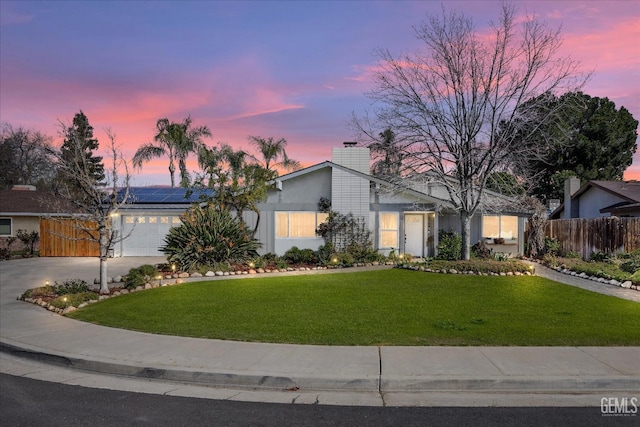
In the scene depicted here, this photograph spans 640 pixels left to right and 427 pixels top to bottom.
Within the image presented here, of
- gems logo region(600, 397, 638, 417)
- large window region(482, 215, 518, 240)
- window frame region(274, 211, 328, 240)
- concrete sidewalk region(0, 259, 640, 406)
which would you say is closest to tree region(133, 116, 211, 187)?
window frame region(274, 211, 328, 240)

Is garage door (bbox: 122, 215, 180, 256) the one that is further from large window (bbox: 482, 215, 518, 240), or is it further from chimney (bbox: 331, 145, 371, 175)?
large window (bbox: 482, 215, 518, 240)

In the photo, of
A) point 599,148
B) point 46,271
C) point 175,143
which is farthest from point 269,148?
point 599,148

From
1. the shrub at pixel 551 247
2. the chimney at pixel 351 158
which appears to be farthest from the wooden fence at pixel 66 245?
the shrub at pixel 551 247

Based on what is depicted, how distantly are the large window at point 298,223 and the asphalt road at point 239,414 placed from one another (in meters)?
16.7

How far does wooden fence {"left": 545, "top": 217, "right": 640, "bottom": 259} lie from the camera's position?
1822 centimetres

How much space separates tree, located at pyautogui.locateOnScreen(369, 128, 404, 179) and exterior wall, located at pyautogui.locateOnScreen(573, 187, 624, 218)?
514 inches

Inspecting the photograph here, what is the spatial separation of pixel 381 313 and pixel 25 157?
51.4m

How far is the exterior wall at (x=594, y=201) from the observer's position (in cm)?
2673

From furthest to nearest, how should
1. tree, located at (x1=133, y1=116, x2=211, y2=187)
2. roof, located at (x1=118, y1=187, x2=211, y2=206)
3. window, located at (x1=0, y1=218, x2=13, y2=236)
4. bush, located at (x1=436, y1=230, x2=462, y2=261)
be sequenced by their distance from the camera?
tree, located at (x1=133, y1=116, x2=211, y2=187) < window, located at (x1=0, y1=218, x2=13, y2=236) < roof, located at (x1=118, y1=187, x2=211, y2=206) < bush, located at (x1=436, y1=230, x2=462, y2=261)

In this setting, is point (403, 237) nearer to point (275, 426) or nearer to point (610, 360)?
point (610, 360)

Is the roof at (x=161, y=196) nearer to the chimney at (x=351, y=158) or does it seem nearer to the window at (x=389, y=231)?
the chimney at (x=351, y=158)

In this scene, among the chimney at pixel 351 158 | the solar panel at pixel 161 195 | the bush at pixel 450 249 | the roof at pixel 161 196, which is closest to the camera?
the bush at pixel 450 249

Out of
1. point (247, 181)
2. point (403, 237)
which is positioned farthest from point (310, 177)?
point (403, 237)

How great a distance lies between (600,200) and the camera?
27891mm
